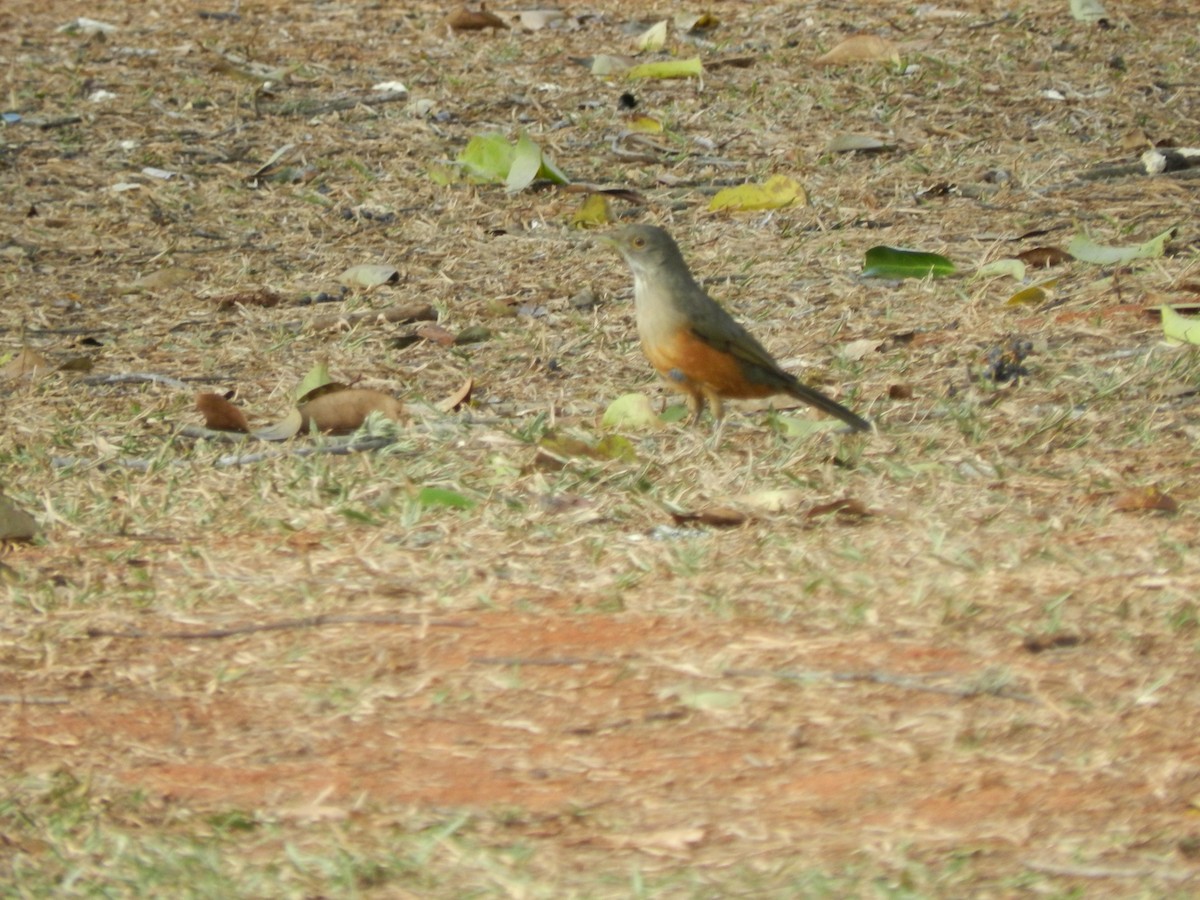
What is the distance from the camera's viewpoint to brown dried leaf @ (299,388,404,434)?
526cm

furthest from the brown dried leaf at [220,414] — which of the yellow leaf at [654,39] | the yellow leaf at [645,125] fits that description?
the yellow leaf at [654,39]

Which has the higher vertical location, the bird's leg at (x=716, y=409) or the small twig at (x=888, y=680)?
the small twig at (x=888, y=680)

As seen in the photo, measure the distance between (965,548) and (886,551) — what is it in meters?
0.19

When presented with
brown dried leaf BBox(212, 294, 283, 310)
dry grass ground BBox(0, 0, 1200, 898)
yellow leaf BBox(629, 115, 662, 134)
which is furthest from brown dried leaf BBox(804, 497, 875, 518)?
yellow leaf BBox(629, 115, 662, 134)

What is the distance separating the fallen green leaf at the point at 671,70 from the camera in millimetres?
9406

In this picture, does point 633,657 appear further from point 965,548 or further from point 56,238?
point 56,238

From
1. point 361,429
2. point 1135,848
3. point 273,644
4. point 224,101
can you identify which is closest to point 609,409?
point 361,429

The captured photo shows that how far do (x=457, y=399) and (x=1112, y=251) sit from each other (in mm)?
2669

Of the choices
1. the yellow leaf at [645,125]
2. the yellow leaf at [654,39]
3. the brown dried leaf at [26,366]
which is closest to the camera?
the brown dried leaf at [26,366]

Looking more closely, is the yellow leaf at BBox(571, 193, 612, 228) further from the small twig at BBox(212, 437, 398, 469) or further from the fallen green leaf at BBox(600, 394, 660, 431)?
the small twig at BBox(212, 437, 398, 469)

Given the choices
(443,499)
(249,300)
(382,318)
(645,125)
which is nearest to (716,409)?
(443,499)

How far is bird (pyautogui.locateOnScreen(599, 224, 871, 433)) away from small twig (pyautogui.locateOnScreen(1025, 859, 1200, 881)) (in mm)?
2279

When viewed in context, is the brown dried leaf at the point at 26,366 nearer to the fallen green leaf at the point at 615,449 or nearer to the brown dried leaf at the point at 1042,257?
the fallen green leaf at the point at 615,449

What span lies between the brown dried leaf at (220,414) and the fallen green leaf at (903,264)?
2.53m
